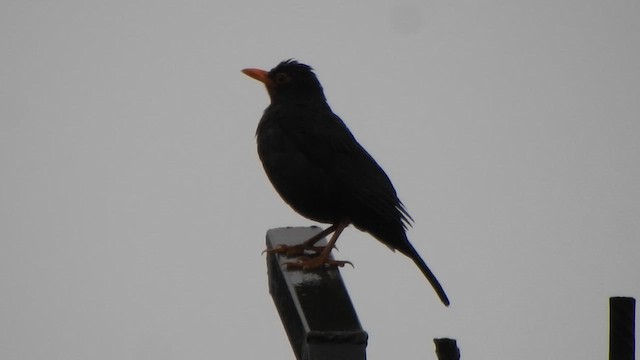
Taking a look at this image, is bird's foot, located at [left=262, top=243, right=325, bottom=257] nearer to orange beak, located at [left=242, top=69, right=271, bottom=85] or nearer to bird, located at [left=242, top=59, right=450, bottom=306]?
bird, located at [left=242, top=59, right=450, bottom=306]

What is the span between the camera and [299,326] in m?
2.28

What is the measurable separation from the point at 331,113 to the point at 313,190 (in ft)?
3.40

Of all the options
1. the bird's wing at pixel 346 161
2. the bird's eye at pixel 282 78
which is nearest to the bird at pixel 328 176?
the bird's wing at pixel 346 161

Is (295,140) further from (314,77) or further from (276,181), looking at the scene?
(314,77)

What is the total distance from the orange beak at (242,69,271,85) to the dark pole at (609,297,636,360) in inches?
181

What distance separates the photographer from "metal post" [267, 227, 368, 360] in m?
2.15

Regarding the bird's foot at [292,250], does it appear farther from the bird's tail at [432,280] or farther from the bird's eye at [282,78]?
the bird's eye at [282,78]

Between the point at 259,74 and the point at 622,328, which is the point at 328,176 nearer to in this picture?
the point at 259,74

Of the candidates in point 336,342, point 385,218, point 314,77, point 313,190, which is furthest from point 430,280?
point 314,77

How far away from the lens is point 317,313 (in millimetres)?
2287

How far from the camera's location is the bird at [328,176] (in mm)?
4953

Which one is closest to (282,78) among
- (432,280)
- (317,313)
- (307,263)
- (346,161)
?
(346,161)

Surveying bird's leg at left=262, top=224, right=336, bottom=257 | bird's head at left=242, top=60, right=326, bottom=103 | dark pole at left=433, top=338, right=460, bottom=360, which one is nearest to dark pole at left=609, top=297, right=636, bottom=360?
dark pole at left=433, top=338, right=460, bottom=360

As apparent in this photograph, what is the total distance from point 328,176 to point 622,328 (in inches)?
131
